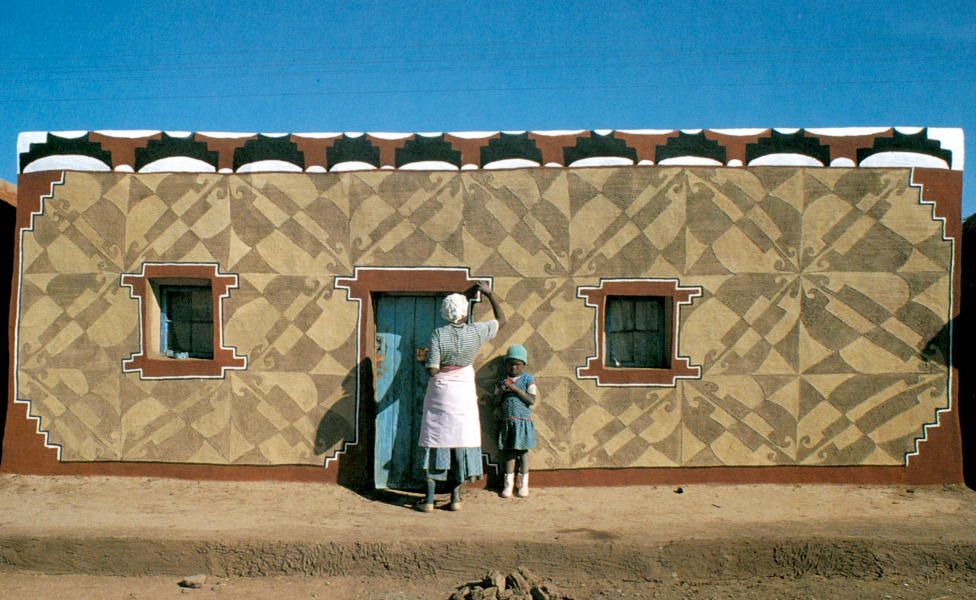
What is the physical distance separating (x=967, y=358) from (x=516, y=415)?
4637 millimetres

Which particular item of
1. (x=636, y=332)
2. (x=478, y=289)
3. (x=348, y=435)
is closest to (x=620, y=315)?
(x=636, y=332)

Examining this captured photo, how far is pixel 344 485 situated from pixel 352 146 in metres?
3.32

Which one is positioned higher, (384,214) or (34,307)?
(384,214)

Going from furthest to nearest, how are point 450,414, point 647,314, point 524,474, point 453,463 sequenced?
point 647,314, point 524,474, point 453,463, point 450,414

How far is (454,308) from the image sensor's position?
5676mm

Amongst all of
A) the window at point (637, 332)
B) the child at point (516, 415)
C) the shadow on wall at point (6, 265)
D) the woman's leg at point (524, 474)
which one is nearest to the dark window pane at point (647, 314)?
the window at point (637, 332)

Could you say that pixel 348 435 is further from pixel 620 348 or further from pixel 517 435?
pixel 620 348

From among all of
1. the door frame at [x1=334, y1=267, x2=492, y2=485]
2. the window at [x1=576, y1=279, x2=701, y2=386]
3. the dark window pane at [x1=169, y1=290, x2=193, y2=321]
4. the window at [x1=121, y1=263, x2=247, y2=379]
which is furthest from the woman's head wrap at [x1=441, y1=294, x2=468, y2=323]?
the dark window pane at [x1=169, y1=290, x2=193, y2=321]

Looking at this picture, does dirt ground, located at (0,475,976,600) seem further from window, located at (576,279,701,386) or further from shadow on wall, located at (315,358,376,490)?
window, located at (576,279,701,386)

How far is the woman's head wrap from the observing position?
223 inches

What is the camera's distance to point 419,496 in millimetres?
6223

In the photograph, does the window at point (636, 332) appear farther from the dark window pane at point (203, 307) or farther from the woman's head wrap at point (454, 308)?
the dark window pane at point (203, 307)

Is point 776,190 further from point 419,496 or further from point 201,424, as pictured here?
point 201,424

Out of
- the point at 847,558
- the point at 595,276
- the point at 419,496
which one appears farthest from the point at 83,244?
the point at 847,558
